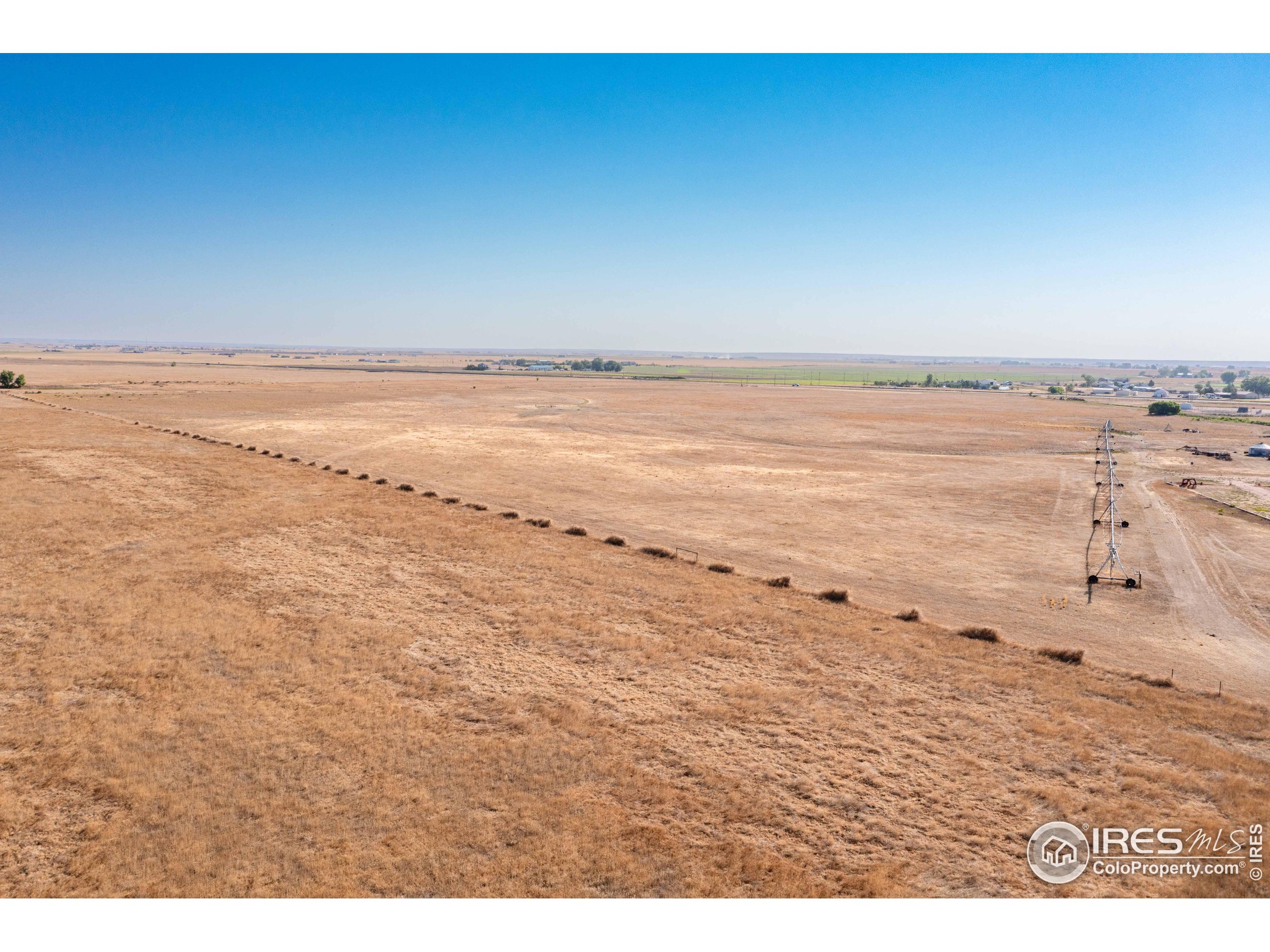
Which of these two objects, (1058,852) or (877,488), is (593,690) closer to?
(1058,852)

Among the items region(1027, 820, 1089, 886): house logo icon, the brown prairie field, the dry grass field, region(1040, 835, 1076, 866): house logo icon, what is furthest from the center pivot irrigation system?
region(1040, 835, 1076, 866): house logo icon

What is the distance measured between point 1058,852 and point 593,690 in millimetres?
9524

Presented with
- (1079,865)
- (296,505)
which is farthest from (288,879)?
(296,505)

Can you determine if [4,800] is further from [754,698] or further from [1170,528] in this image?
[1170,528]

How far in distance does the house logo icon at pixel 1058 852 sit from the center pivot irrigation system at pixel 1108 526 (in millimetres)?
16516

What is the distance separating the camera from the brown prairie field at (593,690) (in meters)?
10.4

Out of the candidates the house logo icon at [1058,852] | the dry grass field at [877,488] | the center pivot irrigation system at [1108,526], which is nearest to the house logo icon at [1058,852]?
the house logo icon at [1058,852]

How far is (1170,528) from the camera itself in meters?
33.4

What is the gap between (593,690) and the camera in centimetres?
1570

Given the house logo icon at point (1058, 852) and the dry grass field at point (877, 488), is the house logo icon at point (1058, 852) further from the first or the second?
the dry grass field at point (877, 488)

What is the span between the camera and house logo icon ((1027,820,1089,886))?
10.2 m

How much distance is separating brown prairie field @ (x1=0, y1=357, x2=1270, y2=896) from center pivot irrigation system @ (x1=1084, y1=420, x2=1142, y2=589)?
1.09 m

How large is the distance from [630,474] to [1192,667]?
1269 inches

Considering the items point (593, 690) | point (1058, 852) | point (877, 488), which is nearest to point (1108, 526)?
point (877, 488)
